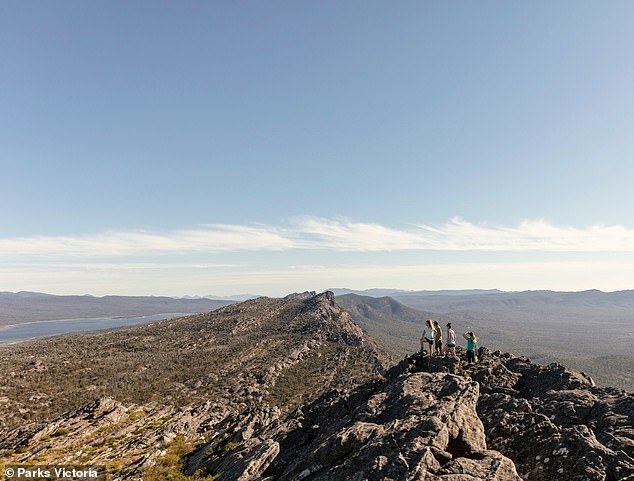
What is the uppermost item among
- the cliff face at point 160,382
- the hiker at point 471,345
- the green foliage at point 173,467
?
the hiker at point 471,345

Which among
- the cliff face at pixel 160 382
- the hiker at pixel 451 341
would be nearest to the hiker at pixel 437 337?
the hiker at pixel 451 341

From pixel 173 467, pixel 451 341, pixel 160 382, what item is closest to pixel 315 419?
pixel 451 341

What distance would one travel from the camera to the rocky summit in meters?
12.1

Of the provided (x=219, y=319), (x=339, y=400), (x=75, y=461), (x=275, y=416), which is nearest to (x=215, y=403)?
(x=275, y=416)

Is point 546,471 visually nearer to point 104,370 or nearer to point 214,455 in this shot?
point 214,455

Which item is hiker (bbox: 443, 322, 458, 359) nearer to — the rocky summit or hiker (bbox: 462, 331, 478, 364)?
hiker (bbox: 462, 331, 478, 364)

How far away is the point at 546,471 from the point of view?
12.1 meters

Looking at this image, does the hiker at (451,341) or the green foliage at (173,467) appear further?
the hiker at (451,341)

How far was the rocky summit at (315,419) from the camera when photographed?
39.8 feet

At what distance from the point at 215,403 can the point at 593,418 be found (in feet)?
206

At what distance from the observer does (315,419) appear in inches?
1048

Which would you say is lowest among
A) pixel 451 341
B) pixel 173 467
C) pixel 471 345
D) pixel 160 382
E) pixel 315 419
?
pixel 160 382

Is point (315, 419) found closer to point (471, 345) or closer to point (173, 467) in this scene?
point (471, 345)

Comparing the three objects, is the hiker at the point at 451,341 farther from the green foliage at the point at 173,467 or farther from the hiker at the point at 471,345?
the green foliage at the point at 173,467
